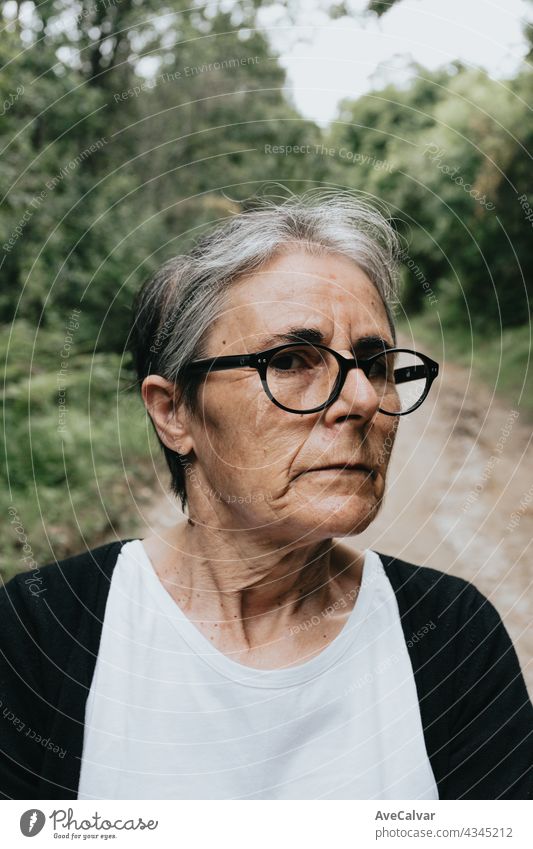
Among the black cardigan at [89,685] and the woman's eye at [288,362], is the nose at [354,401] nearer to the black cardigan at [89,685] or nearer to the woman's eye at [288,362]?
the woman's eye at [288,362]

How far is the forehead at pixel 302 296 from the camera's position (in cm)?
147

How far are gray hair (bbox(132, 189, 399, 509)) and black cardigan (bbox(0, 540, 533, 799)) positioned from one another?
0.44 metres

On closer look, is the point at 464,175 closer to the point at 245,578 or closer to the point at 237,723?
the point at 245,578

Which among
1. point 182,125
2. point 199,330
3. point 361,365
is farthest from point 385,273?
point 182,125

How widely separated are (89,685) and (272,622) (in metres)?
0.43

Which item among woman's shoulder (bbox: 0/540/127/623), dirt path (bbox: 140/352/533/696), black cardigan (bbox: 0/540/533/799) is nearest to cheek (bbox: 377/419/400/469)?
black cardigan (bbox: 0/540/533/799)

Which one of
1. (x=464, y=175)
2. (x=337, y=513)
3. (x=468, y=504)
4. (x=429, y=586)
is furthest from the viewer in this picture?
(x=464, y=175)

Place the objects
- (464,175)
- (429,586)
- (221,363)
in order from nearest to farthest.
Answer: (221,363)
(429,586)
(464,175)

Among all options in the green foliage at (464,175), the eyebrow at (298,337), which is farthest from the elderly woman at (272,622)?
the green foliage at (464,175)
